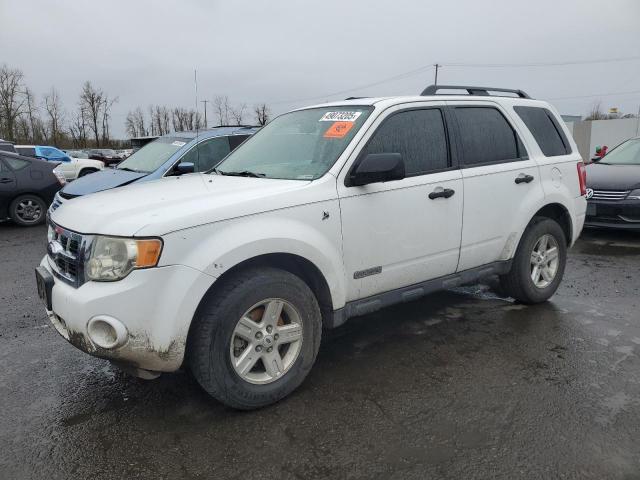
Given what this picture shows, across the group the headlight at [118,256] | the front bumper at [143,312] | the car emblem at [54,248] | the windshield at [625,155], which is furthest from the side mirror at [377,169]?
the windshield at [625,155]

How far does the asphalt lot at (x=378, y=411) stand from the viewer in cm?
260

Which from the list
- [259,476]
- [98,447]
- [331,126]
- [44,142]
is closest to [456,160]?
[331,126]

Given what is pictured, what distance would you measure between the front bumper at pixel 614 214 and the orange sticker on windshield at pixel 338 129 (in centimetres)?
576

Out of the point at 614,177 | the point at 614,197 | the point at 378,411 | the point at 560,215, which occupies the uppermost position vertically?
the point at 614,177

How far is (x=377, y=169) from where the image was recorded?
323 cm

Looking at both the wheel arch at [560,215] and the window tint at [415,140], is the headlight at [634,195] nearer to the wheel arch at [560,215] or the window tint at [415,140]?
the wheel arch at [560,215]

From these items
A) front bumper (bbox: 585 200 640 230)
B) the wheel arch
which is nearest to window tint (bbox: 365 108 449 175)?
the wheel arch

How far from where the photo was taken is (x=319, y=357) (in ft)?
12.7

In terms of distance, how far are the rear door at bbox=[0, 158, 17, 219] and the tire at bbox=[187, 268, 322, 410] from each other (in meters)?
9.33

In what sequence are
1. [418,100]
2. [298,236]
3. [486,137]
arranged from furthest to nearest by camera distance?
1. [486,137]
2. [418,100]
3. [298,236]

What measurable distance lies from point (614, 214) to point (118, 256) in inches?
293

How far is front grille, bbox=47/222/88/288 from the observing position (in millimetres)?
2816

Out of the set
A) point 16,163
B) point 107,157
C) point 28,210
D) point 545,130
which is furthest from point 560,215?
point 107,157

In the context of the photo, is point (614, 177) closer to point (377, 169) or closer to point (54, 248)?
point (377, 169)
